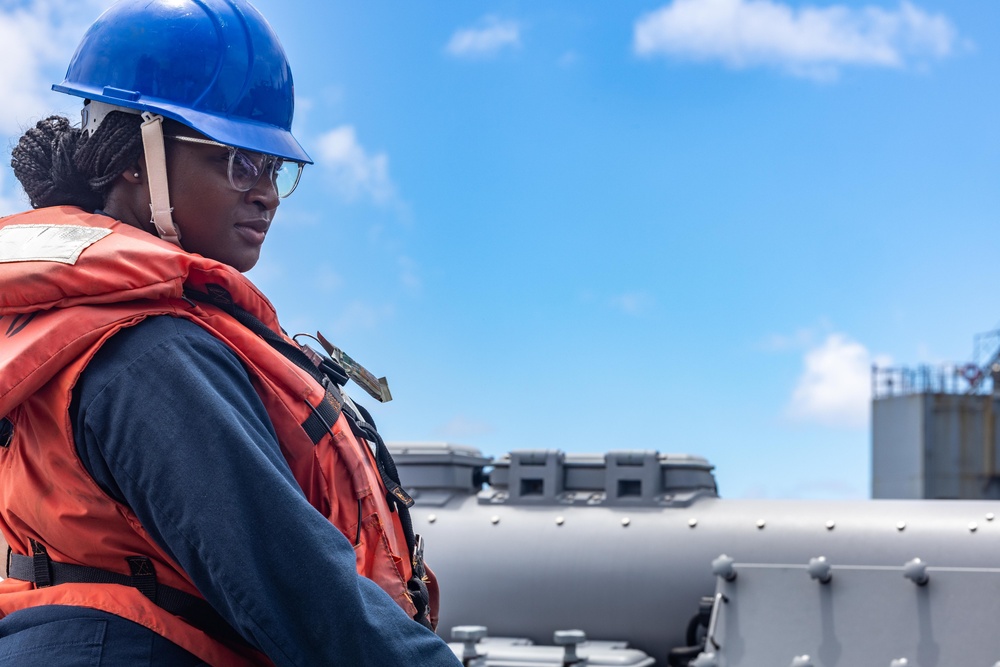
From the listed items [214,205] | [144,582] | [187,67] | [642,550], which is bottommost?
[642,550]

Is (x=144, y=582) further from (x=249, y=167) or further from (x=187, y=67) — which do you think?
(x=187, y=67)

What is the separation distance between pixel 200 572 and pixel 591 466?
4558mm

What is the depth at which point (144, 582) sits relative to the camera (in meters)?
1.60

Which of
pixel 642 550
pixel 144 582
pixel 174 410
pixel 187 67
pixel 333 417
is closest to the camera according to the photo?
pixel 174 410

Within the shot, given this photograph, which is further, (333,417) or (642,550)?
(642,550)

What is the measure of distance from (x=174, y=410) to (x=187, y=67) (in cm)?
68

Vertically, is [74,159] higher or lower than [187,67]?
lower

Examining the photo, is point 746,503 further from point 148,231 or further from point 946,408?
point 946,408

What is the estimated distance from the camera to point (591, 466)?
19.4 ft

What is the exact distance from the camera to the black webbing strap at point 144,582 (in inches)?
62.9

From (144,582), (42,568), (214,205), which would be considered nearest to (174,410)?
(144,582)

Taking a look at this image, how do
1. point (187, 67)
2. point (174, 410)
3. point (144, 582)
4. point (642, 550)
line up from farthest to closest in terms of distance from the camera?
1. point (642, 550)
2. point (187, 67)
3. point (144, 582)
4. point (174, 410)

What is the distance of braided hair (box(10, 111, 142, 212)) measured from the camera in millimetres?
1832

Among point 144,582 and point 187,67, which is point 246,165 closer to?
point 187,67
